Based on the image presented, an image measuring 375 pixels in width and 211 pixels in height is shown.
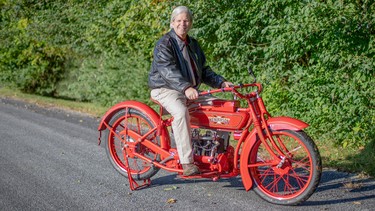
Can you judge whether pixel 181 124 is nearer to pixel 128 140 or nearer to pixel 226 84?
pixel 226 84

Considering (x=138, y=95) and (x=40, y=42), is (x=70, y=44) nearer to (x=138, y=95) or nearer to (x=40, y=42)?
(x=40, y=42)

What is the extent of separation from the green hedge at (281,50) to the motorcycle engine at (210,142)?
3.33 metres

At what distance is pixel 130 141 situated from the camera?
21.1ft

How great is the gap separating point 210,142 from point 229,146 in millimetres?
216

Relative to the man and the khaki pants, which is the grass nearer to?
the man

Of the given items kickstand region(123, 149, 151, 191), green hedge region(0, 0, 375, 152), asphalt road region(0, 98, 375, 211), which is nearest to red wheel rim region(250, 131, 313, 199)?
asphalt road region(0, 98, 375, 211)

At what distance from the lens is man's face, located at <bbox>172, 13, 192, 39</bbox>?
18.7ft

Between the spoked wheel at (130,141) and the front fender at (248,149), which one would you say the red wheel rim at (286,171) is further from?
the spoked wheel at (130,141)

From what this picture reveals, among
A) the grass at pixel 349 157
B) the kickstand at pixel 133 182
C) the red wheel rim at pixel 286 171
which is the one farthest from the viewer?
the grass at pixel 349 157

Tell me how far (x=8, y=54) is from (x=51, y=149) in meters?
13.3

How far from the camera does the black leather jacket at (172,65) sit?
18.6ft

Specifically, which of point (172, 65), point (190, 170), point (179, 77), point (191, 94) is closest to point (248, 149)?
point (190, 170)

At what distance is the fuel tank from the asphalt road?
0.76m

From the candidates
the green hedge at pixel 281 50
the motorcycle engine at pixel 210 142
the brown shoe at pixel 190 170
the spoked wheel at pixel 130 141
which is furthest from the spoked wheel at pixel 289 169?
the green hedge at pixel 281 50
